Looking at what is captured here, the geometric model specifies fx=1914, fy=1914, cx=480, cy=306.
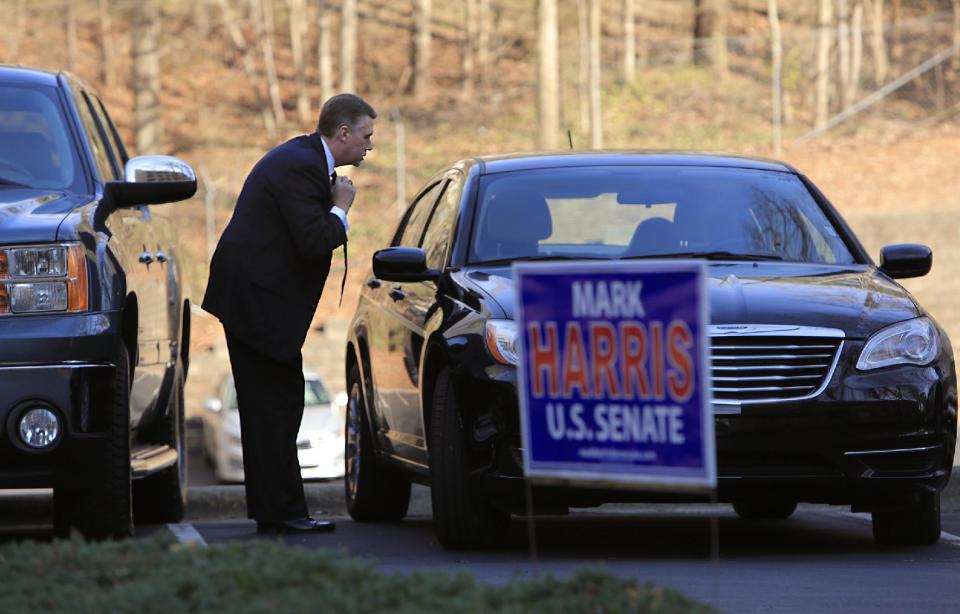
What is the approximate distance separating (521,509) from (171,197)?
6.64 ft

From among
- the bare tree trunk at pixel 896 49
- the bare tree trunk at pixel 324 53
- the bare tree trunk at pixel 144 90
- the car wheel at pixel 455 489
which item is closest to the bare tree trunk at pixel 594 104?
the bare tree trunk at pixel 896 49

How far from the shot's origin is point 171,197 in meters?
7.96

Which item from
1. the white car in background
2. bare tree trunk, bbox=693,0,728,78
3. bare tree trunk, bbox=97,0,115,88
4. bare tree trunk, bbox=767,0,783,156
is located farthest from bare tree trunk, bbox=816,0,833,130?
bare tree trunk, bbox=97,0,115,88

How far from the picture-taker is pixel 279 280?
25.6ft

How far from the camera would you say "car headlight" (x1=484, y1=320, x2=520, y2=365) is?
7.13 m

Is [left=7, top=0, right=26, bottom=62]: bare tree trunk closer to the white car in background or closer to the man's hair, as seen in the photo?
the white car in background

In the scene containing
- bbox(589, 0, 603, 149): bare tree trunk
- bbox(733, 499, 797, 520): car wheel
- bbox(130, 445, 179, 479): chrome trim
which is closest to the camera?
bbox(130, 445, 179, 479): chrome trim

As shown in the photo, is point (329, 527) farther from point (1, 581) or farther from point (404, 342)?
point (1, 581)

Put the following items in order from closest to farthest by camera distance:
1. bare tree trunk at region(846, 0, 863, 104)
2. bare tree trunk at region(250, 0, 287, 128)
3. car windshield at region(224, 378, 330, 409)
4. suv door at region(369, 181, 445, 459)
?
suv door at region(369, 181, 445, 459) → car windshield at region(224, 378, 330, 409) → bare tree trunk at region(846, 0, 863, 104) → bare tree trunk at region(250, 0, 287, 128)

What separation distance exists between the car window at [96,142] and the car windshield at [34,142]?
0.13m

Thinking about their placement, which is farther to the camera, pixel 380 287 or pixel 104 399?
pixel 380 287

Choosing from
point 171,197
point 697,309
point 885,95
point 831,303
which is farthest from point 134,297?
point 885,95

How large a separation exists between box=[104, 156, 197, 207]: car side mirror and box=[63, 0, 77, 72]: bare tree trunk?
171ft

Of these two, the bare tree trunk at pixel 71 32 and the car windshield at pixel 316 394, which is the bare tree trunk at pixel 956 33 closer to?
the car windshield at pixel 316 394
